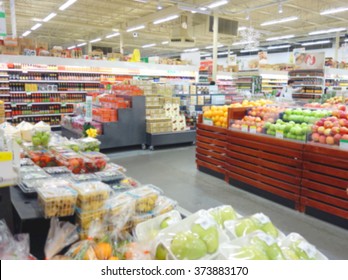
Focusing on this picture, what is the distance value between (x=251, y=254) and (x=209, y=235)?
0.22 m

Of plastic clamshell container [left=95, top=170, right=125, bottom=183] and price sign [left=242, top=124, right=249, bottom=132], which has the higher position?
price sign [left=242, top=124, right=249, bottom=132]

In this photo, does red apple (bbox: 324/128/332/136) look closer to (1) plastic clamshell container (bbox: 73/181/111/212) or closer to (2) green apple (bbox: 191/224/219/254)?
(2) green apple (bbox: 191/224/219/254)

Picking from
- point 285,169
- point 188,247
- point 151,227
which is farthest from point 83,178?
point 285,169

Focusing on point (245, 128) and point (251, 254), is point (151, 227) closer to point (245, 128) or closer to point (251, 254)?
point (251, 254)

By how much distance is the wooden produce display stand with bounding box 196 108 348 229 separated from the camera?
150 inches

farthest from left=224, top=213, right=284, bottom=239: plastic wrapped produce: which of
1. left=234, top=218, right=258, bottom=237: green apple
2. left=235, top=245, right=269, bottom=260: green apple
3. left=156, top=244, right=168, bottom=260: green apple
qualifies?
left=156, top=244, right=168, bottom=260: green apple

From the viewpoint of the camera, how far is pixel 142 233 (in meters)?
1.68

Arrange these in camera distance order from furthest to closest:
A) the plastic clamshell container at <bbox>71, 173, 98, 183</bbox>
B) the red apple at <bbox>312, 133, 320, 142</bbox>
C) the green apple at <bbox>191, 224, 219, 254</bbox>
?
the red apple at <bbox>312, 133, 320, 142</bbox> → the plastic clamshell container at <bbox>71, 173, 98, 183</bbox> → the green apple at <bbox>191, 224, 219, 254</bbox>

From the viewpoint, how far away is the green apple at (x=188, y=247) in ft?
4.44

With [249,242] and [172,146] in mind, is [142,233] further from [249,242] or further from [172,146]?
[172,146]

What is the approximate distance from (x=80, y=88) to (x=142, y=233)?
1074 centimetres

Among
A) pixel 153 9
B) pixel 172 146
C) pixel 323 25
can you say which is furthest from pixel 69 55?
pixel 323 25

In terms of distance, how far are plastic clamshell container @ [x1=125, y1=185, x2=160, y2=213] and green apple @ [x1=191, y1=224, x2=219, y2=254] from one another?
474 millimetres
